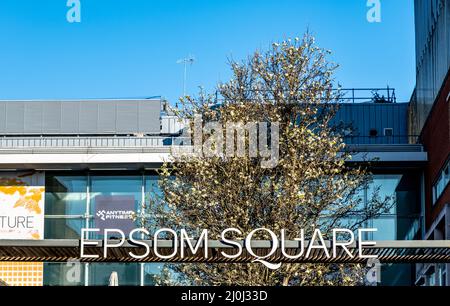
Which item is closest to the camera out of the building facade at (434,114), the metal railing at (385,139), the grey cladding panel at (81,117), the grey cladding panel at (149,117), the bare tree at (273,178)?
the bare tree at (273,178)

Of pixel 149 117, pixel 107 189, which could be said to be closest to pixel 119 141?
pixel 107 189

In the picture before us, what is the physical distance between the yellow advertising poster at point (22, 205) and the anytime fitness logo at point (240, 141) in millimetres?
11514

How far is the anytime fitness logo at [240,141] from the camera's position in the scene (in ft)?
84.5

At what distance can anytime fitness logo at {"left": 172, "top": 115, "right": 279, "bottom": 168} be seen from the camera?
25.8 metres

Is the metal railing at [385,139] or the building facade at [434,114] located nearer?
the building facade at [434,114]

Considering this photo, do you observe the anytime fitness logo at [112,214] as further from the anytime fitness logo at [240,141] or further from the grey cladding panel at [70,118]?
the anytime fitness logo at [240,141]

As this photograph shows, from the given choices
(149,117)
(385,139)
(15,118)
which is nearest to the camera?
(385,139)

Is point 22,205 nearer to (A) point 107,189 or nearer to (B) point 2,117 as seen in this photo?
(A) point 107,189

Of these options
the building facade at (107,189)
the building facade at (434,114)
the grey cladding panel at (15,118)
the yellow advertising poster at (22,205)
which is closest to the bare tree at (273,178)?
the building facade at (434,114)

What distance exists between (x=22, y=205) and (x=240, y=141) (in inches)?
542

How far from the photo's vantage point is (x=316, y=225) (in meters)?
25.3

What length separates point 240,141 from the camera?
25.8m

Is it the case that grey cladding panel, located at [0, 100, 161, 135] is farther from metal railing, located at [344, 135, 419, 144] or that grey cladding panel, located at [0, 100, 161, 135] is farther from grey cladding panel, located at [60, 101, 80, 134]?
metal railing, located at [344, 135, 419, 144]

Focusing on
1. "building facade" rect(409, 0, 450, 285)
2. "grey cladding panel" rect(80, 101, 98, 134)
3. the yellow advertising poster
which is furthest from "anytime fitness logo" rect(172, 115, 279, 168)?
"grey cladding panel" rect(80, 101, 98, 134)
